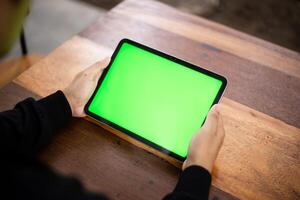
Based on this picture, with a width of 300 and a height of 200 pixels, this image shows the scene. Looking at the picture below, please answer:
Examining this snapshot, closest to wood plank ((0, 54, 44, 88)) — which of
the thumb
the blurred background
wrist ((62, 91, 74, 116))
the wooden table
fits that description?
the wooden table

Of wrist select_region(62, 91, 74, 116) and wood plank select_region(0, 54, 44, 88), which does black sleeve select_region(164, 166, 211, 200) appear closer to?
wrist select_region(62, 91, 74, 116)

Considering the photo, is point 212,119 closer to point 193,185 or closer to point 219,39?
point 193,185

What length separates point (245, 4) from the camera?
2.33 m

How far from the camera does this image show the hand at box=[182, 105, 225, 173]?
683 mm

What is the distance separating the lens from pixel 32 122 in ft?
2.40

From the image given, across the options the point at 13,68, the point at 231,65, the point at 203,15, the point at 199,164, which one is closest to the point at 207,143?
the point at 199,164

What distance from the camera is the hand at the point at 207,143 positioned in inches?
26.9

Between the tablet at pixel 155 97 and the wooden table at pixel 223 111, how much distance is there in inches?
1.8

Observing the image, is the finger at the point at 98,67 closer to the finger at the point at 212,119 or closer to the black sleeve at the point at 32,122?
the black sleeve at the point at 32,122

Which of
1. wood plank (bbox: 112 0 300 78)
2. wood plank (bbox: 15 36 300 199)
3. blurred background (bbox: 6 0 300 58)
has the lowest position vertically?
blurred background (bbox: 6 0 300 58)

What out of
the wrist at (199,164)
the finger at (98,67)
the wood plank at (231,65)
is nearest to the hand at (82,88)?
the finger at (98,67)

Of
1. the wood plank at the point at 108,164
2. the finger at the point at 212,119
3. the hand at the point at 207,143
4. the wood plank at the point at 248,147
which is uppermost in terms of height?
the finger at the point at 212,119

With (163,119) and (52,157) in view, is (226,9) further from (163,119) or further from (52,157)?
(52,157)

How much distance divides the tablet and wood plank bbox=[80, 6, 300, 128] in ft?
0.54
